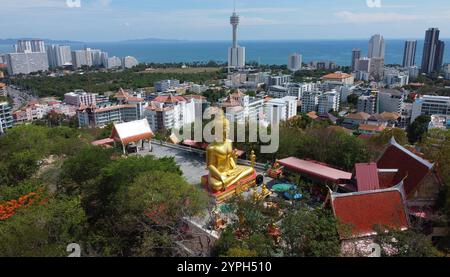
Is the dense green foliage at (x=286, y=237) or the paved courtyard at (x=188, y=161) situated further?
the paved courtyard at (x=188, y=161)

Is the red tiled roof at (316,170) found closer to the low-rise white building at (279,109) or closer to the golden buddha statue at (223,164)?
the golden buddha statue at (223,164)

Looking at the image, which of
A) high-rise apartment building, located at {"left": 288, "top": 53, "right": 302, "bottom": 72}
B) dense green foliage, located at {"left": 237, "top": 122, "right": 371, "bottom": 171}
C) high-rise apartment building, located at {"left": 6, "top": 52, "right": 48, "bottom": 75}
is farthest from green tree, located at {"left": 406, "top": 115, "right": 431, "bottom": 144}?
high-rise apartment building, located at {"left": 6, "top": 52, "right": 48, "bottom": 75}

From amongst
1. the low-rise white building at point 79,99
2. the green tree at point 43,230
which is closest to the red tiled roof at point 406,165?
the green tree at point 43,230

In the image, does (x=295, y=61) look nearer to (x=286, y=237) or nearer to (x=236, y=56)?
(x=236, y=56)

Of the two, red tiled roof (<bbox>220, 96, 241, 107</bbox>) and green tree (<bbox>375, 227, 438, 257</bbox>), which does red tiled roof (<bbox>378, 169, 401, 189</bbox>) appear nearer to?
green tree (<bbox>375, 227, 438, 257</bbox>)
